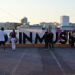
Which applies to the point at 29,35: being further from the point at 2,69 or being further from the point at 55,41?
the point at 2,69

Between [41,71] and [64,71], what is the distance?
3.13 ft

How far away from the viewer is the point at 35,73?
41.8ft

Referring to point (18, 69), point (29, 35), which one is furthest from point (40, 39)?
point (18, 69)

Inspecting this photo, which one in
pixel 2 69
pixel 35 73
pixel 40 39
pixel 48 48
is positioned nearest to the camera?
pixel 35 73

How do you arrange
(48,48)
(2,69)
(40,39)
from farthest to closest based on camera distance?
(40,39) → (48,48) → (2,69)

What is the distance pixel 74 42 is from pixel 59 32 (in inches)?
71.1

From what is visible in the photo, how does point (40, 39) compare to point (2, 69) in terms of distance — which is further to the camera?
point (40, 39)

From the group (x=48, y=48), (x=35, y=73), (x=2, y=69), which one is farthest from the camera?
(x=48, y=48)

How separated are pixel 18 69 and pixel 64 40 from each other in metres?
14.9

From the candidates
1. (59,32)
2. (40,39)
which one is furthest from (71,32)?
(40,39)

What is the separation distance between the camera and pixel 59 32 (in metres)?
29.1

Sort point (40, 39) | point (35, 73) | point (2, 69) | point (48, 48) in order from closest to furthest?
point (35, 73), point (2, 69), point (48, 48), point (40, 39)

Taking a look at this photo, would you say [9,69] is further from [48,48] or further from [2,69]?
[48,48]

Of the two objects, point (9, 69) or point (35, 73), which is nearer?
point (35, 73)
